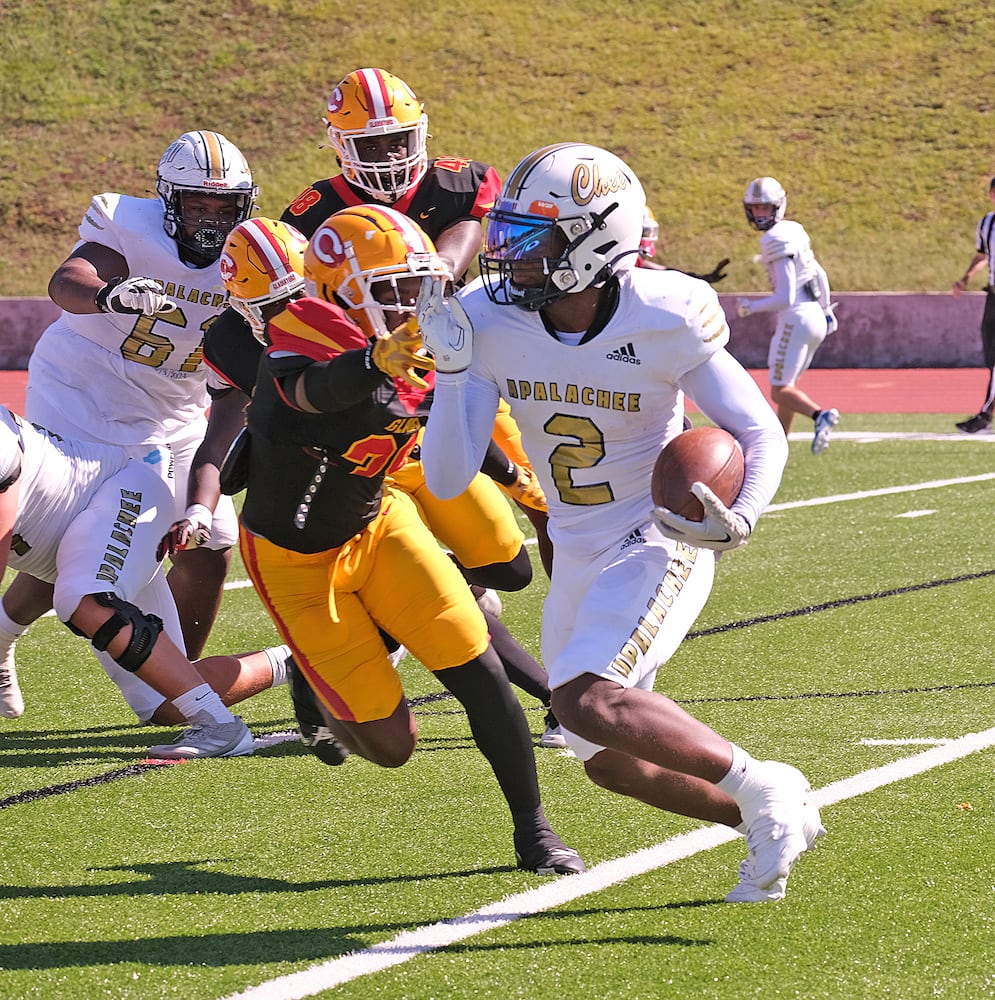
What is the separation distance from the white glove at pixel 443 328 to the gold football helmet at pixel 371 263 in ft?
1.06

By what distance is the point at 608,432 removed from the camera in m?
3.74

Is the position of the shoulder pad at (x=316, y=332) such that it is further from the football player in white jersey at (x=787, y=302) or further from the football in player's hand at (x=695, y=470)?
the football player in white jersey at (x=787, y=302)

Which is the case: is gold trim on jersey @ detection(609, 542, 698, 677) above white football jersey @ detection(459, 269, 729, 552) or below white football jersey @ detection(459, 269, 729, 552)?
below

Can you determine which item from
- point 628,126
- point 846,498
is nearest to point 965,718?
point 846,498

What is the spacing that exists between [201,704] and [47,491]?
2.66 ft

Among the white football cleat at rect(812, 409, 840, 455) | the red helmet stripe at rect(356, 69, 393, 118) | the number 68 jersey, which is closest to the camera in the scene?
the red helmet stripe at rect(356, 69, 393, 118)

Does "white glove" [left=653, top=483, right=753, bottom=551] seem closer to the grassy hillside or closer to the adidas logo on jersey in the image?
the adidas logo on jersey

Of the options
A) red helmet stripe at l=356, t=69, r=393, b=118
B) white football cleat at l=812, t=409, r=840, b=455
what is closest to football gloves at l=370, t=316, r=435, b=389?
red helmet stripe at l=356, t=69, r=393, b=118

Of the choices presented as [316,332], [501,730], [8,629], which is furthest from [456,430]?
[8,629]

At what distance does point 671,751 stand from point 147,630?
6.71ft

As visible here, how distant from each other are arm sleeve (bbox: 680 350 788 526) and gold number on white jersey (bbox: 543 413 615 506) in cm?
24

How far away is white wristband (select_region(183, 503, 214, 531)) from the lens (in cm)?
496

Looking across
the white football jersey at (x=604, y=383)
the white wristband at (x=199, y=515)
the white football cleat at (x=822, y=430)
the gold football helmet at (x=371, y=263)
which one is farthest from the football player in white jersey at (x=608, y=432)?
the white football cleat at (x=822, y=430)

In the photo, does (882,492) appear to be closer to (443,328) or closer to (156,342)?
(156,342)
